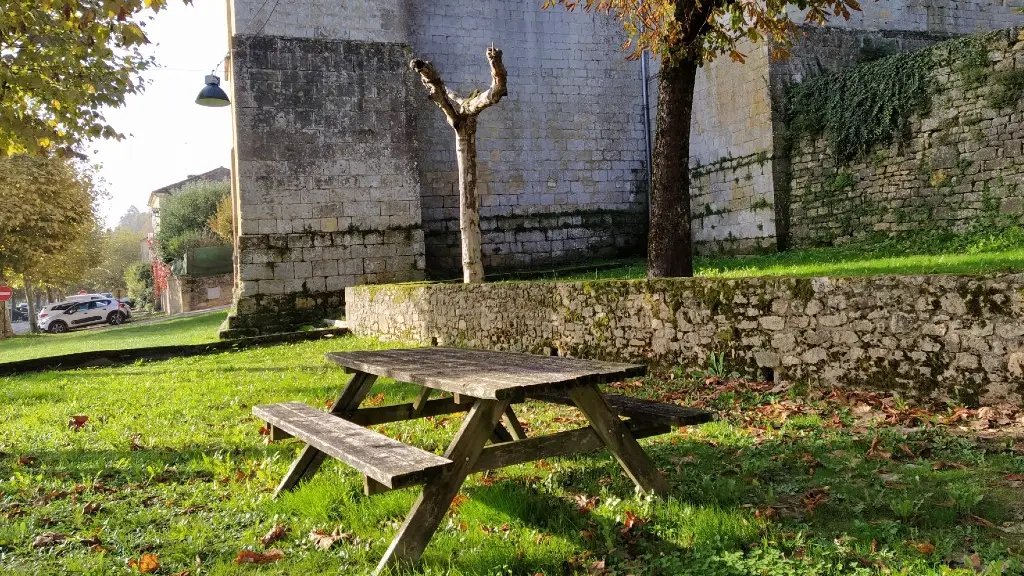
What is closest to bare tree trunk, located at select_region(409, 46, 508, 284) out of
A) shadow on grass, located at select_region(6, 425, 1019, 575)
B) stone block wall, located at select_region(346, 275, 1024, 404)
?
stone block wall, located at select_region(346, 275, 1024, 404)

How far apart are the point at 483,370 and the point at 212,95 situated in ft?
32.9

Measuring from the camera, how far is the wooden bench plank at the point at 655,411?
3.13 metres

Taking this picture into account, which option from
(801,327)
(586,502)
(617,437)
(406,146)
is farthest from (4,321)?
(617,437)

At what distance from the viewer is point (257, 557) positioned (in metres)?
2.86

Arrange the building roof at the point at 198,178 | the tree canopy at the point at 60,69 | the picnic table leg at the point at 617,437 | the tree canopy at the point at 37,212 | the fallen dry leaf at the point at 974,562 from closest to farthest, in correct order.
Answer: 1. the fallen dry leaf at the point at 974,562
2. the picnic table leg at the point at 617,437
3. the tree canopy at the point at 60,69
4. the tree canopy at the point at 37,212
5. the building roof at the point at 198,178

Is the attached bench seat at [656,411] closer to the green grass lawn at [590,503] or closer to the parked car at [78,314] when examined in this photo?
the green grass lawn at [590,503]

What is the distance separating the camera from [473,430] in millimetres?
2760

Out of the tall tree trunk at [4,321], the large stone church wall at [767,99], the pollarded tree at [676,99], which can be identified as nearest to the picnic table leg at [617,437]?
the pollarded tree at [676,99]

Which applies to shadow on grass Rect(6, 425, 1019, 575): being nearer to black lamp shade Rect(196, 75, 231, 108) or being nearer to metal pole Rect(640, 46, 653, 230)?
black lamp shade Rect(196, 75, 231, 108)

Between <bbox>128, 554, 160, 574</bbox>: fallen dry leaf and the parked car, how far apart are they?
29.4 m

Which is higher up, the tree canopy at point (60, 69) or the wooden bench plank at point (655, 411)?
the tree canopy at point (60, 69)

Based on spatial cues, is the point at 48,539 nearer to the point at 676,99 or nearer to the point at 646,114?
the point at 676,99

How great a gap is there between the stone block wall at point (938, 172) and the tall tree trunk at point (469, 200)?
19.2ft

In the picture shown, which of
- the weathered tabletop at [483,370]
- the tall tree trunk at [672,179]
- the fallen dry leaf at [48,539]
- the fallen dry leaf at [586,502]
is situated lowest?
the fallen dry leaf at [48,539]
